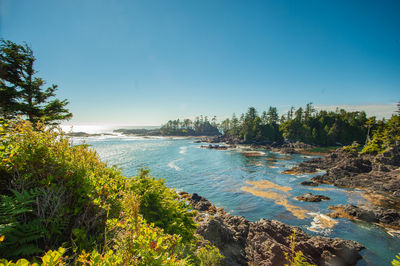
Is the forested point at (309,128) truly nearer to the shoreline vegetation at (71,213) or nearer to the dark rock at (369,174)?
the dark rock at (369,174)

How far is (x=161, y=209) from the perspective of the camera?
5.61 m

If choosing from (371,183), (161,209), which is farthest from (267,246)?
(371,183)

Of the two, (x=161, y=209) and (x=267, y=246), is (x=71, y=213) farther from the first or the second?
(x=267, y=246)

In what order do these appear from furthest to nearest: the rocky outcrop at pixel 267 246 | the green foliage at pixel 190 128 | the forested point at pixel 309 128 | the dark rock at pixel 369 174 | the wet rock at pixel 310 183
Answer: the green foliage at pixel 190 128 → the forested point at pixel 309 128 → the wet rock at pixel 310 183 → the dark rock at pixel 369 174 → the rocky outcrop at pixel 267 246

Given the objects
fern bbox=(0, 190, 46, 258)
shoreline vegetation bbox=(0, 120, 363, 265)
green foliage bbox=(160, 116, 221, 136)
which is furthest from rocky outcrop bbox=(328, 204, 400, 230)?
green foliage bbox=(160, 116, 221, 136)

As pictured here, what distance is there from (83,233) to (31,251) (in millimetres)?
835

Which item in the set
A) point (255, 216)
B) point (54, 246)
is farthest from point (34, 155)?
point (255, 216)

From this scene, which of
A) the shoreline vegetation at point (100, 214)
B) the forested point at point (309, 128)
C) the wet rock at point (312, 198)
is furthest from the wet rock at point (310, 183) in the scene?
the forested point at point (309, 128)

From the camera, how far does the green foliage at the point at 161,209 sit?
17.3ft

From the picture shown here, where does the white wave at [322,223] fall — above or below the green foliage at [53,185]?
below

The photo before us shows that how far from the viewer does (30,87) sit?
13.7m

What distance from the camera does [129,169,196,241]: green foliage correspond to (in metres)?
5.26

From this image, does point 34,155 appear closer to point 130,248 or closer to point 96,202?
point 96,202

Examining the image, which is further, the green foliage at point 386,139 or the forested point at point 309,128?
the forested point at point 309,128
